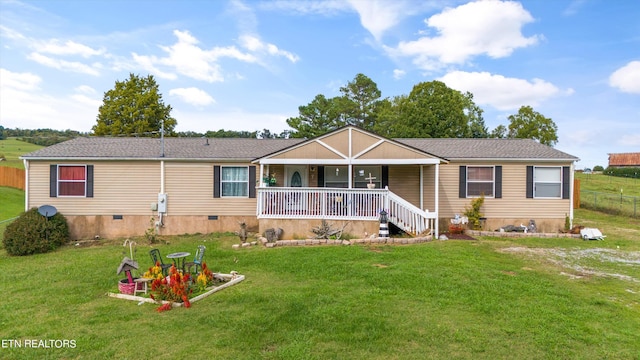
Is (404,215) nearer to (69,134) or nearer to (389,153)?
(389,153)

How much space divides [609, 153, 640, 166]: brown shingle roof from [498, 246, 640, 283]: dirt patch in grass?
52.2m

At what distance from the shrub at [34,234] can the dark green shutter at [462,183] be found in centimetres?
1421

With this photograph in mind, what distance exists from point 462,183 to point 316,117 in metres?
26.9

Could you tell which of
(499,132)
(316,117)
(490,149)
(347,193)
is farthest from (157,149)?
(499,132)

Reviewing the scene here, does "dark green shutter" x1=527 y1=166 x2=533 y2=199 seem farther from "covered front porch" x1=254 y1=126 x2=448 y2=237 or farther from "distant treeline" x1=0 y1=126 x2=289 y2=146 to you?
"distant treeline" x1=0 y1=126 x2=289 y2=146

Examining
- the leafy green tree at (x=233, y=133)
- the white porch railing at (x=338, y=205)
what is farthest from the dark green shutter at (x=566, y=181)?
the leafy green tree at (x=233, y=133)

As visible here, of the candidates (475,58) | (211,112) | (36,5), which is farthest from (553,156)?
(211,112)

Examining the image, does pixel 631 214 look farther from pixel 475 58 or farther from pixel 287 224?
pixel 287 224

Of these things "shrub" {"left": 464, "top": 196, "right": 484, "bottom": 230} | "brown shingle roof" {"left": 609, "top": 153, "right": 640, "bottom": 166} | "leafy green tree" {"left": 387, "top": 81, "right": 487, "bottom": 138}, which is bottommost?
"shrub" {"left": 464, "top": 196, "right": 484, "bottom": 230}

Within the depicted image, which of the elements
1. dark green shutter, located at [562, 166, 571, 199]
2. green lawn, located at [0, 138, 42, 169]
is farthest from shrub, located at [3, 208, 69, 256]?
green lawn, located at [0, 138, 42, 169]

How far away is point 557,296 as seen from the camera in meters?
5.94

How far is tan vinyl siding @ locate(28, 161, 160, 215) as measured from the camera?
12844 millimetres

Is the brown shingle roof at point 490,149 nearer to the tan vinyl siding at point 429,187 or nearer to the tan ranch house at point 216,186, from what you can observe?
the tan ranch house at point 216,186

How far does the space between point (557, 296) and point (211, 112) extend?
26.5 metres
